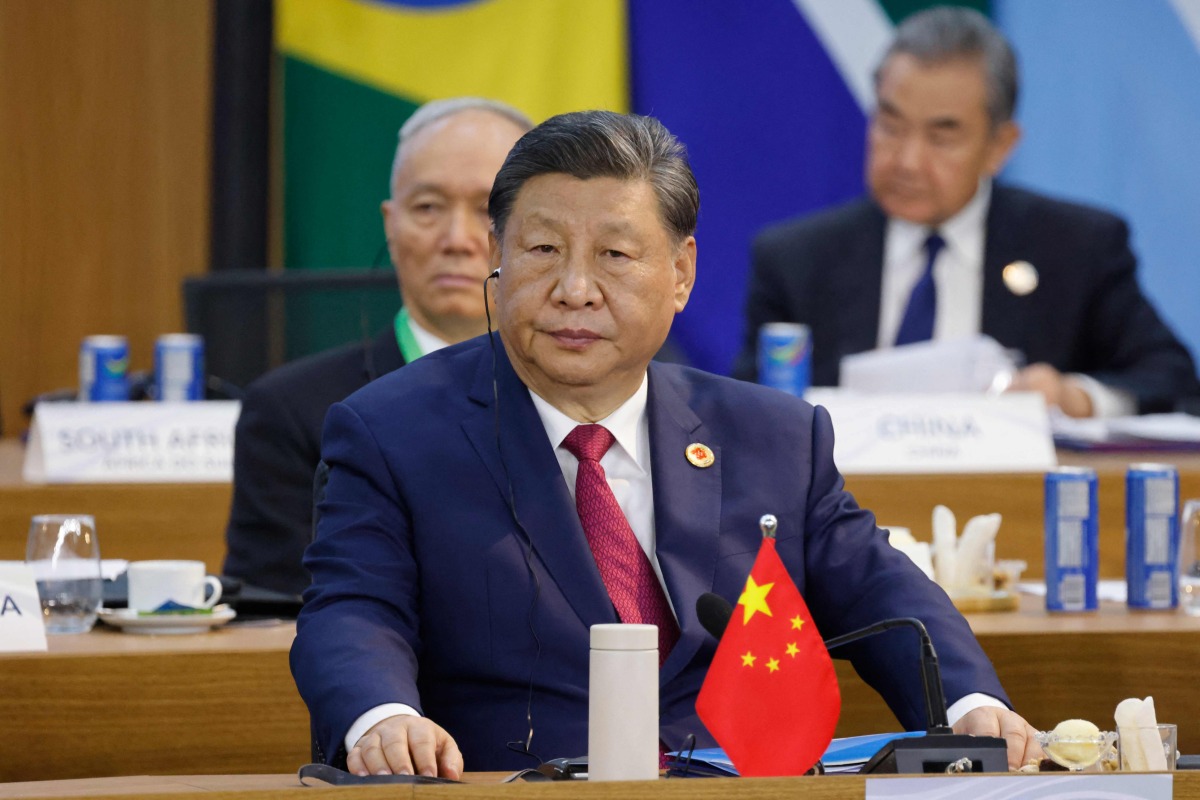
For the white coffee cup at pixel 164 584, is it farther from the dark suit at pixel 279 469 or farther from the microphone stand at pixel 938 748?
the microphone stand at pixel 938 748

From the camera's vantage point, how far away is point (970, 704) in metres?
1.87

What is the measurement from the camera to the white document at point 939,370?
3795 mm

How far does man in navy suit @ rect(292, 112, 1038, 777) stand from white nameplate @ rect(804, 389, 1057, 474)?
126 cm

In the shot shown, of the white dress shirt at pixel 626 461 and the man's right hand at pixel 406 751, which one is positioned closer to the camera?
the man's right hand at pixel 406 751

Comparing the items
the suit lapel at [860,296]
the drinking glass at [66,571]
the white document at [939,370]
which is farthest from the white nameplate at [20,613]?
the suit lapel at [860,296]

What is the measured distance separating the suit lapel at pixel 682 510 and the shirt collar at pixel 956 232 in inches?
98.8

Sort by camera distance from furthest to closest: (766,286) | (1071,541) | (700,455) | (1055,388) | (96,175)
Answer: (96,175)
(766,286)
(1055,388)
(1071,541)
(700,455)

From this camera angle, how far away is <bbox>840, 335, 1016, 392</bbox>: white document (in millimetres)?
3795

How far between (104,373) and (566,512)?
6.95ft

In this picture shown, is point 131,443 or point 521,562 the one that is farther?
point 131,443

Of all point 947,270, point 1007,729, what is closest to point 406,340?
point 1007,729

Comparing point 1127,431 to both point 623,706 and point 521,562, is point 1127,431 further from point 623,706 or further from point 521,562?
point 623,706

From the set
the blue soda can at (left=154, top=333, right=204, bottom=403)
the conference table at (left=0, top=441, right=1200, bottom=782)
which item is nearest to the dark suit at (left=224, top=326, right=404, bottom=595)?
the conference table at (left=0, top=441, right=1200, bottom=782)

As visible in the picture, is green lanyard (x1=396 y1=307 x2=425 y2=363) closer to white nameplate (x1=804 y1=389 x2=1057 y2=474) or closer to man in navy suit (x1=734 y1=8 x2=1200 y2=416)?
white nameplate (x1=804 y1=389 x2=1057 y2=474)
